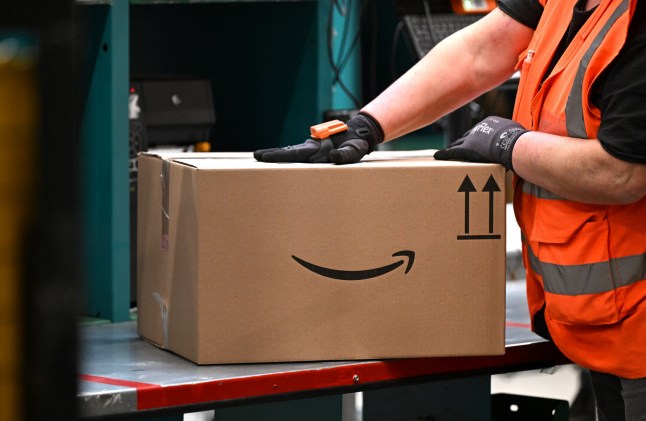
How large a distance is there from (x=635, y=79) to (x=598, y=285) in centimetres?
33

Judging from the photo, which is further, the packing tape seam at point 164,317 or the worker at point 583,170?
the packing tape seam at point 164,317

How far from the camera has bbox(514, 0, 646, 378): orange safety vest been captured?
1584 millimetres

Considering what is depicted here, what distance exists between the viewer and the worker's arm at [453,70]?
1.89 meters

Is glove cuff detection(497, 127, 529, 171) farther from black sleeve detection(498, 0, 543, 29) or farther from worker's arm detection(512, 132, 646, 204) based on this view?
black sleeve detection(498, 0, 543, 29)

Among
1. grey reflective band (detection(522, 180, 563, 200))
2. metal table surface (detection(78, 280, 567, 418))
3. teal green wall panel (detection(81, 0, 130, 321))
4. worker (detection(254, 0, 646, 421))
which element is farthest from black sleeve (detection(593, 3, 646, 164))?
teal green wall panel (detection(81, 0, 130, 321))

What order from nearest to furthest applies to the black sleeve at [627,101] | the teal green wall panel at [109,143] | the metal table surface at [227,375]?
the black sleeve at [627,101] < the metal table surface at [227,375] < the teal green wall panel at [109,143]

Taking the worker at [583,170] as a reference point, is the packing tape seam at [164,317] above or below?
below

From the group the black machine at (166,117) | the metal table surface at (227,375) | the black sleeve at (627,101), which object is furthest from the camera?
the black machine at (166,117)

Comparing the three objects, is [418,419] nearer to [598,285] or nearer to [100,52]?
[598,285]

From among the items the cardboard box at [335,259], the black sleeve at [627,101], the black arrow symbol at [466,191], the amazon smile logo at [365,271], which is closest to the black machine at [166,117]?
the cardboard box at [335,259]

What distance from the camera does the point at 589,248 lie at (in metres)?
1.61

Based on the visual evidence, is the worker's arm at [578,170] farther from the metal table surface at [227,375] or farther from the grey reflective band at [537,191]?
the metal table surface at [227,375]

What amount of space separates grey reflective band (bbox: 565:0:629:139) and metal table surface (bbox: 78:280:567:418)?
484 millimetres

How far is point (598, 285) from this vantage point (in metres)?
1.61
